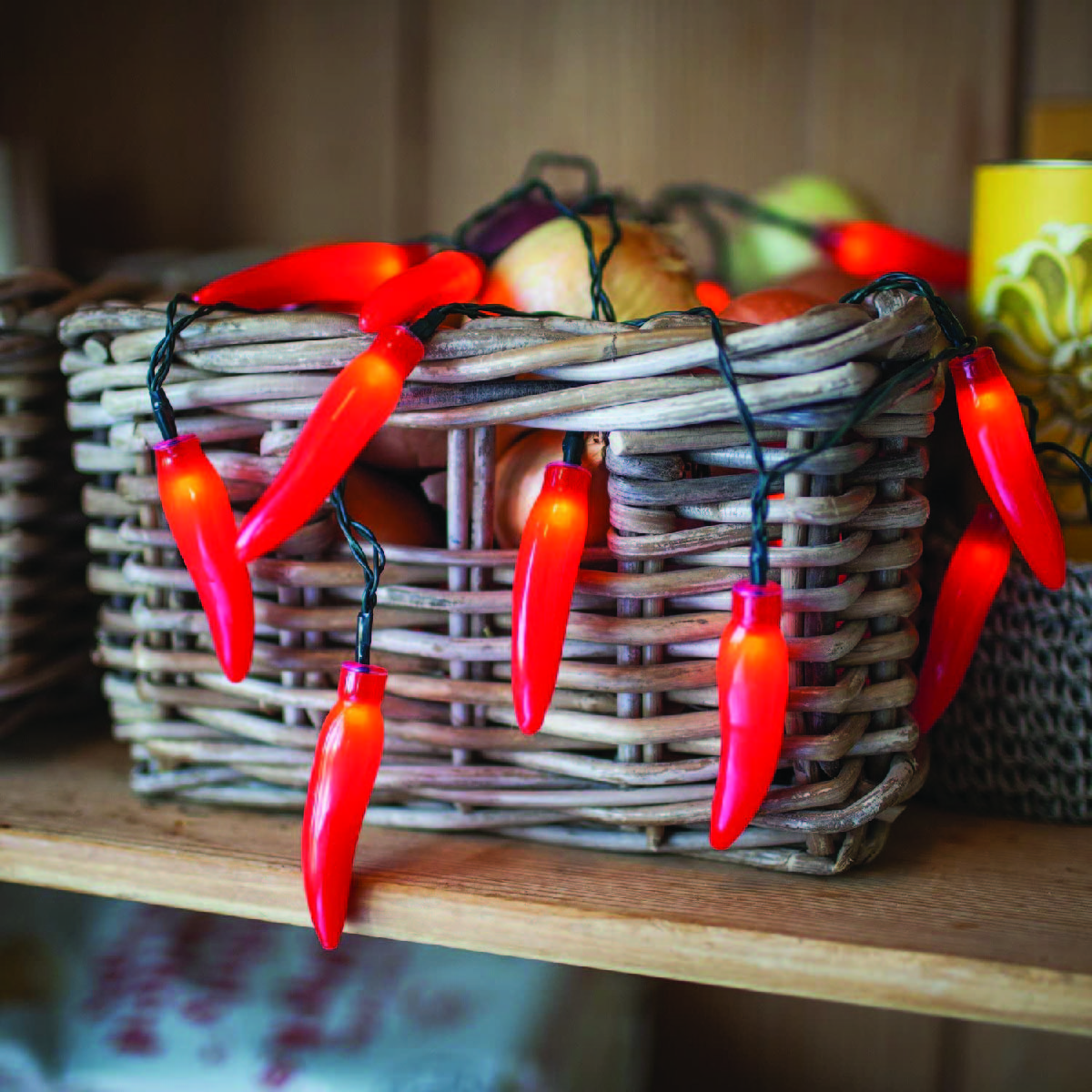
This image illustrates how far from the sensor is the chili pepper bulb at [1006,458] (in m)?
0.39

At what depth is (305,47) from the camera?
846 mm

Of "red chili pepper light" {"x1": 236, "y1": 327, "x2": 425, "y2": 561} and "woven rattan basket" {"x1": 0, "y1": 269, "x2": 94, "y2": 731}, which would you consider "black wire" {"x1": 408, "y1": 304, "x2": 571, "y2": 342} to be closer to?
"red chili pepper light" {"x1": 236, "y1": 327, "x2": 425, "y2": 561}

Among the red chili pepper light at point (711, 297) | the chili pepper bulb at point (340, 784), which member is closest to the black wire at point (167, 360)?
the chili pepper bulb at point (340, 784)

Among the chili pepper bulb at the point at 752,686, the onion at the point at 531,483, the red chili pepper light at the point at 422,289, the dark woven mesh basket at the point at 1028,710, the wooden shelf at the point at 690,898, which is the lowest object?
the wooden shelf at the point at 690,898

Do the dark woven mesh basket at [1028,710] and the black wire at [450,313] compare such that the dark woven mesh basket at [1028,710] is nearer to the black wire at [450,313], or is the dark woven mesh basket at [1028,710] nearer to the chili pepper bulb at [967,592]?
the chili pepper bulb at [967,592]

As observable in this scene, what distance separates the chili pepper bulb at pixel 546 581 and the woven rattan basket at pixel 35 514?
30 cm

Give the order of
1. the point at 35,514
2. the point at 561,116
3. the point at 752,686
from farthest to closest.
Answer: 1. the point at 561,116
2. the point at 35,514
3. the point at 752,686

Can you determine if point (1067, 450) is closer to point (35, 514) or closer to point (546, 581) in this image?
point (546, 581)

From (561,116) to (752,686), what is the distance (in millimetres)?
585

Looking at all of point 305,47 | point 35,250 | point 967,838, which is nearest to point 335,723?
point 967,838

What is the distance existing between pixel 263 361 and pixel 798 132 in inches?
19.6

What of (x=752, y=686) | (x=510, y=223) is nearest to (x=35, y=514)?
(x=510, y=223)

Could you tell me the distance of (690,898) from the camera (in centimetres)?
43

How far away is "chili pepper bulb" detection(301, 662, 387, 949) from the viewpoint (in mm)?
400
